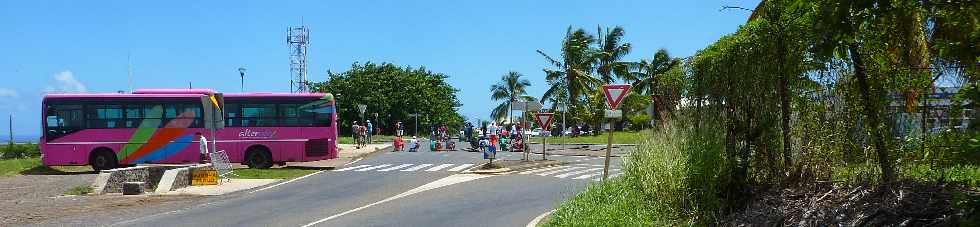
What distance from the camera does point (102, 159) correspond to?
26078 mm

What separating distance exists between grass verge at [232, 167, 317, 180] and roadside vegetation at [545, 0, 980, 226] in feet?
48.5

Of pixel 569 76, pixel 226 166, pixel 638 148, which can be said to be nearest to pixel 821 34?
pixel 638 148

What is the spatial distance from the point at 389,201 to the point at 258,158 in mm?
12146

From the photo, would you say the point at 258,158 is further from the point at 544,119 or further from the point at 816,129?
the point at 816,129

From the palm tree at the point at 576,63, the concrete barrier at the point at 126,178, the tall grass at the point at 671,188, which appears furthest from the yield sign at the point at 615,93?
the palm tree at the point at 576,63

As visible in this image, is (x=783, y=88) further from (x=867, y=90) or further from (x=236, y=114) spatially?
(x=236, y=114)

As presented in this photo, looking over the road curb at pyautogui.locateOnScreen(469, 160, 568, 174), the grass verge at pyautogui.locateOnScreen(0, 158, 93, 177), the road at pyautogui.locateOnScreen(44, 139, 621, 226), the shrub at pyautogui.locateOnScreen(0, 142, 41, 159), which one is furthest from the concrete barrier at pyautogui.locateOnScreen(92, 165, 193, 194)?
the shrub at pyautogui.locateOnScreen(0, 142, 41, 159)

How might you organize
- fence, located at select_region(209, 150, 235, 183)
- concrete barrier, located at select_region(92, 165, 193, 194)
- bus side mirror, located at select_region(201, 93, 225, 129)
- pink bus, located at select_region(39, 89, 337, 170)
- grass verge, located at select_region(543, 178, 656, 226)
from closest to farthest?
grass verge, located at select_region(543, 178, 656, 226)
concrete barrier, located at select_region(92, 165, 193, 194)
bus side mirror, located at select_region(201, 93, 225, 129)
fence, located at select_region(209, 150, 235, 183)
pink bus, located at select_region(39, 89, 337, 170)

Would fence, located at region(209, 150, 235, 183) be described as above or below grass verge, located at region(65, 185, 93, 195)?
above

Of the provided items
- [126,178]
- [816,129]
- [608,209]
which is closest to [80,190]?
[126,178]

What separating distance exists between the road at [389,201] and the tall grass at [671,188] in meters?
3.03

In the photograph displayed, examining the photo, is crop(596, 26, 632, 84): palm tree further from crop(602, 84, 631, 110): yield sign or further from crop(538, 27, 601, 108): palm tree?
crop(602, 84, 631, 110): yield sign

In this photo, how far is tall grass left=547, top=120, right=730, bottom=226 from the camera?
8.94 metres

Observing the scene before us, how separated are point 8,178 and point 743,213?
23449 millimetres
